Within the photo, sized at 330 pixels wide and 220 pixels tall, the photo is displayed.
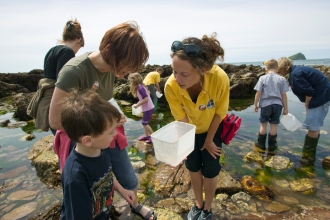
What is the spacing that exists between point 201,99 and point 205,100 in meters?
0.04

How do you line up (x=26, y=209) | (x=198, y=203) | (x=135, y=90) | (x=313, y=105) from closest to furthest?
(x=198, y=203)
(x=26, y=209)
(x=313, y=105)
(x=135, y=90)

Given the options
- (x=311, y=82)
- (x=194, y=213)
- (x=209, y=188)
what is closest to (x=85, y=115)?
(x=209, y=188)

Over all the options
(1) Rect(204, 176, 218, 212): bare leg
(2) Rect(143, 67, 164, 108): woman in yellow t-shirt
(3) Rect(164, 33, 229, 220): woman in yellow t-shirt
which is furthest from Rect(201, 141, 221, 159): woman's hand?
(2) Rect(143, 67, 164, 108): woman in yellow t-shirt

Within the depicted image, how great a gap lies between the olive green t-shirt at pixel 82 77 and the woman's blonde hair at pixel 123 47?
170 mm

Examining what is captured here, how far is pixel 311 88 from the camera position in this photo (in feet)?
14.1

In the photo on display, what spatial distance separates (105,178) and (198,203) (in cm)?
135

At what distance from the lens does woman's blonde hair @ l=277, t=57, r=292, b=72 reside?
14.3ft


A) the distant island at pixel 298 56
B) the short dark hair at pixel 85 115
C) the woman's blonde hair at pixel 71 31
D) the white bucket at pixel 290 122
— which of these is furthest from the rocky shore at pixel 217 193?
the distant island at pixel 298 56

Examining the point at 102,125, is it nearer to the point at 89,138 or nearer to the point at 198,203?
the point at 89,138

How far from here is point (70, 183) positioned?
1.45m

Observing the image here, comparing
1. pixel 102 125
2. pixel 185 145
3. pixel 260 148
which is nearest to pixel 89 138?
pixel 102 125

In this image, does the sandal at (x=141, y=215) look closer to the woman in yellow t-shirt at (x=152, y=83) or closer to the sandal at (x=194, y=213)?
the sandal at (x=194, y=213)

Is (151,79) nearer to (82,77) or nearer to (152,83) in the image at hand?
(152,83)

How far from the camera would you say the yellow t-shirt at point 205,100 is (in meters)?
2.12
